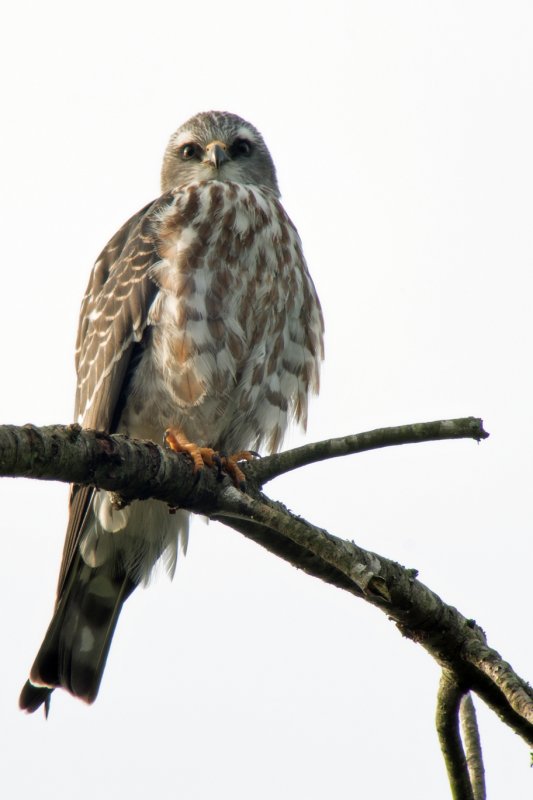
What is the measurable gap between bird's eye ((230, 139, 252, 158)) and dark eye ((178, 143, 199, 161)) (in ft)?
0.81

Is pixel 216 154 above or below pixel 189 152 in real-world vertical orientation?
below

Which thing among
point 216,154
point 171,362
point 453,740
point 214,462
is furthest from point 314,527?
point 216,154

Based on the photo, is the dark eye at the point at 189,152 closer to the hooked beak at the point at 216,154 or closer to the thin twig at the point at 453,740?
the hooked beak at the point at 216,154

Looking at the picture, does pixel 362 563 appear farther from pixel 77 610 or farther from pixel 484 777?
pixel 77 610

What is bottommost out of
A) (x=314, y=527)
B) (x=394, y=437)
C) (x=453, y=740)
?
(x=453, y=740)

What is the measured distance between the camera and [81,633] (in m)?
5.85

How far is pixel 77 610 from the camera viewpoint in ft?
19.3

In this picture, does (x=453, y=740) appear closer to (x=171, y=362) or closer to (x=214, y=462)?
(x=214, y=462)

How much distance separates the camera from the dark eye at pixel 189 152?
717cm

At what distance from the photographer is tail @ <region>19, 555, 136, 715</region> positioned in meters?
5.65

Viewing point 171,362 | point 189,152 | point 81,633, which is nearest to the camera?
point 171,362

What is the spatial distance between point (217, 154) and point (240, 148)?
1.49 ft

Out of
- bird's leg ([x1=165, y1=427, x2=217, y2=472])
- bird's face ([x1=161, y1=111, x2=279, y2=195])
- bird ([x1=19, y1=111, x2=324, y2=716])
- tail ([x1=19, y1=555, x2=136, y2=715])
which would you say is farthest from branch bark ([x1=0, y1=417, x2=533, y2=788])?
bird's face ([x1=161, y1=111, x2=279, y2=195])

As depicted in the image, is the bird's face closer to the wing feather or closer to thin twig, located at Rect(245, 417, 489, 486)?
the wing feather
